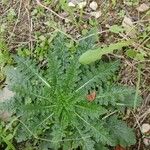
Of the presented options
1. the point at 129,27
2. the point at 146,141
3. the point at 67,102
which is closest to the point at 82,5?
the point at 129,27

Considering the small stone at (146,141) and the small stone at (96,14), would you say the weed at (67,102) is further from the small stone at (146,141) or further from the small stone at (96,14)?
the small stone at (96,14)

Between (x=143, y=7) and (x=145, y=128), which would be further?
(x=143, y=7)

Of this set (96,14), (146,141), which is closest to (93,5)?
(96,14)

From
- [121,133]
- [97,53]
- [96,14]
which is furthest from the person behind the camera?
[96,14]

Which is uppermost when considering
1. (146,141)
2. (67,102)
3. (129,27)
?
(129,27)

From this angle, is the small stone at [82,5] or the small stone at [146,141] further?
the small stone at [82,5]

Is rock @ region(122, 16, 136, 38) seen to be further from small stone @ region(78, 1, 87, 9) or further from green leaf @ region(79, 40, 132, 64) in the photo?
green leaf @ region(79, 40, 132, 64)

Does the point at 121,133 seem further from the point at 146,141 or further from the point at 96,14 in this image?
the point at 96,14

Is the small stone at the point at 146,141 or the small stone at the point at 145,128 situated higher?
the small stone at the point at 145,128

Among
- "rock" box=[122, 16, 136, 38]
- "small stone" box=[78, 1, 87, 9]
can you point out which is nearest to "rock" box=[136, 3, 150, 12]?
"rock" box=[122, 16, 136, 38]

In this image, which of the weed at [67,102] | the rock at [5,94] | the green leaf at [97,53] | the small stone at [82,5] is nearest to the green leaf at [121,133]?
the weed at [67,102]

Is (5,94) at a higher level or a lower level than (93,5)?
lower

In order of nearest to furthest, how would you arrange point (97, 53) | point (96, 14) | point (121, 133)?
point (97, 53)
point (121, 133)
point (96, 14)
